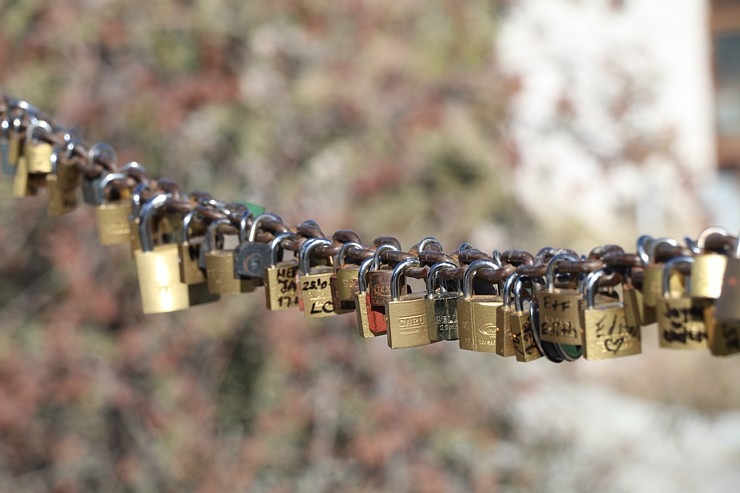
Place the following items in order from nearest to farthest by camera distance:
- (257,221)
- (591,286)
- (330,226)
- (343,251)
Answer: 1. (591,286)
2. (343,251)
3. (257,221)
4. (330,226)

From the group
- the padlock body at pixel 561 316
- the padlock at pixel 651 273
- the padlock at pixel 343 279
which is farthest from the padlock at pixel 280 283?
the padlock at pixel 651 273

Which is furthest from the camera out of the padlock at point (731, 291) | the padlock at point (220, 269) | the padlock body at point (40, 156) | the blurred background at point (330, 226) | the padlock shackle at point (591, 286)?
the blurred background at point (330, 226)

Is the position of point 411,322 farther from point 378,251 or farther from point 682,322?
point 682,322

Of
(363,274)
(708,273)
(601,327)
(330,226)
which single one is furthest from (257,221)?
(330,226)

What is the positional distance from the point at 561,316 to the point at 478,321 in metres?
0.12

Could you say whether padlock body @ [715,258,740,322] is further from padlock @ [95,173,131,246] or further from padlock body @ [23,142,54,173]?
padlock body @ [23,142,54,173]

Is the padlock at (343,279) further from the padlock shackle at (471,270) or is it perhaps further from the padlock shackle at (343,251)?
the padlock shackle at (471,270)

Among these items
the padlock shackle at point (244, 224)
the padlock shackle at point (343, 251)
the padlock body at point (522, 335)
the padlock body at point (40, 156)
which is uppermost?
the padlock body at point (40, 156)

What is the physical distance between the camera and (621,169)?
5.40m

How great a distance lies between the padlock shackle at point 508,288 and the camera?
3.51 feet

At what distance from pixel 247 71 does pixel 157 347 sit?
1.44 metres

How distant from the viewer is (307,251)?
50.0 inches

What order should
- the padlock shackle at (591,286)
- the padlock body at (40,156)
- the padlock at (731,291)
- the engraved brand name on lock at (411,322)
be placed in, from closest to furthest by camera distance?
the padlock at (731,291), the padlock shackle at (591,286), the engraved brand name on lock at (411,322), the padlock body at (40,156)

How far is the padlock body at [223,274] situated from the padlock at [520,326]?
0.49 metres
